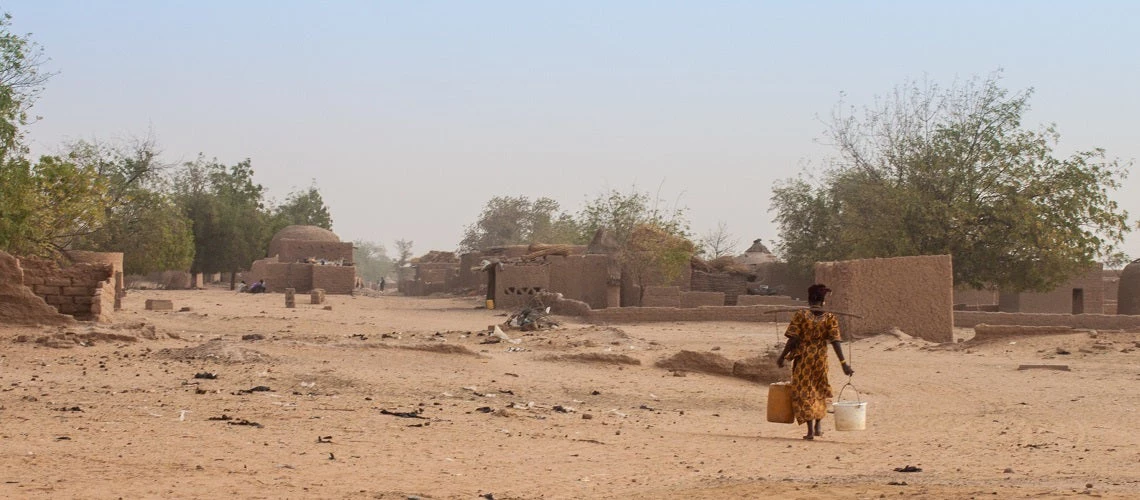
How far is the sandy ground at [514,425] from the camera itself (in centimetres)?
650

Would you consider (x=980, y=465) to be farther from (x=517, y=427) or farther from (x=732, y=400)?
(x=732, y=400)

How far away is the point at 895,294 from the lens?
19.3m

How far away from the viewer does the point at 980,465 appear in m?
7.55

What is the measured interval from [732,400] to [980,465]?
4.80 m

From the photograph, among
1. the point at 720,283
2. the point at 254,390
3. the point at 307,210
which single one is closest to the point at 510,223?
the point at 307,210

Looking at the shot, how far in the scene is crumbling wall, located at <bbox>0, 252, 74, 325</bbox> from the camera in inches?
614

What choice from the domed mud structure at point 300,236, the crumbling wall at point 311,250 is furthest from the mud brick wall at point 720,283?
the domed mud structure at point 300,236

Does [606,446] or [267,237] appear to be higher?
[267,237]

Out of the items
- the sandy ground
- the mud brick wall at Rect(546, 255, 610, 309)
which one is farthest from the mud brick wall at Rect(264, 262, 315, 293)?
the sandy ground

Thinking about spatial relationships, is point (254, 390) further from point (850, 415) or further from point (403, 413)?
point (850, 415)

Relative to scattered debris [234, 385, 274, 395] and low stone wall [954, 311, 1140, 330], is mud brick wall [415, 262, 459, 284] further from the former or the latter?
scattered debris [234, 385, 274, 395]

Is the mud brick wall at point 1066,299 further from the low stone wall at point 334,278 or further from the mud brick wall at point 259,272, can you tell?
the mud brick wall at point 259,272

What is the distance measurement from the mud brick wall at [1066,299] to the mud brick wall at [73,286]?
982 inches

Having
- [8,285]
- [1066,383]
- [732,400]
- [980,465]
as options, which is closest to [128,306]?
[8,285]
